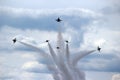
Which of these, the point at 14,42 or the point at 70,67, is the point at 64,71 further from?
the point at 14,42

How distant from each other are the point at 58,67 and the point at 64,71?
252cm

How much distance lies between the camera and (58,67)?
591 ft

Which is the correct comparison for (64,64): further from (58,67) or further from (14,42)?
Result: (14,42)

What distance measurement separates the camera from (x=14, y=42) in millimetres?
176250

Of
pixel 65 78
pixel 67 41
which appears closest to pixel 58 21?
pixel 67 41

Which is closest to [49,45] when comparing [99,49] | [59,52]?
[59,52]

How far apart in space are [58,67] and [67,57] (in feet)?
13.7

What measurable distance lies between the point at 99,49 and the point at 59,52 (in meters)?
13.3

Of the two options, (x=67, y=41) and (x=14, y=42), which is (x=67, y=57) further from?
(x=14, y=42)

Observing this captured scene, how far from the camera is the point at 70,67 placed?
596ft

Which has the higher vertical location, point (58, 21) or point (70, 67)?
point (58, 21)

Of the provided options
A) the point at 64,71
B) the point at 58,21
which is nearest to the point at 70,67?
the point at 64,71

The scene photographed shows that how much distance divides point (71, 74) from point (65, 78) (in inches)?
89.1

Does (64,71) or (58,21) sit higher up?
(58,21)
